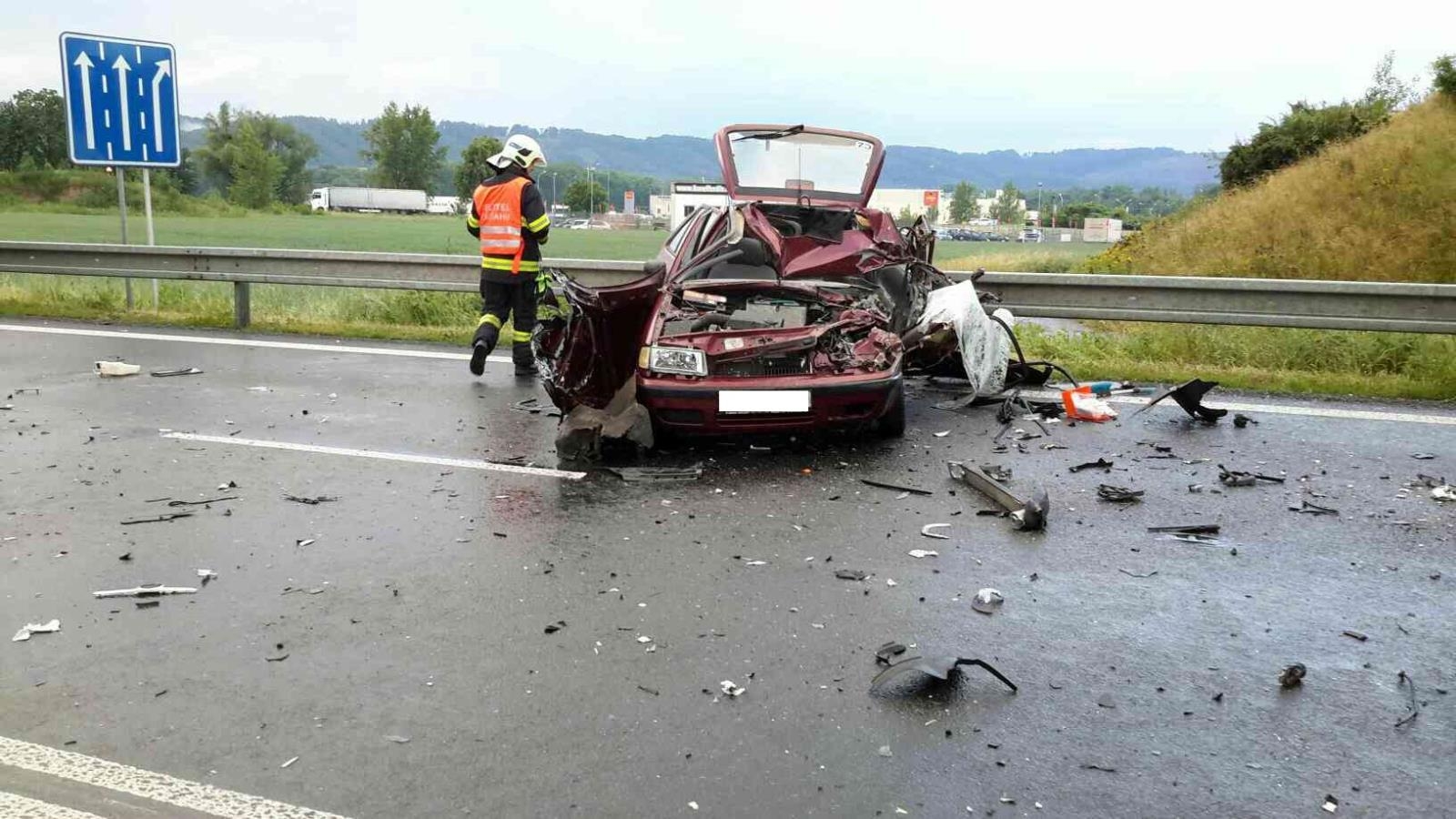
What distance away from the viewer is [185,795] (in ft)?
9.47

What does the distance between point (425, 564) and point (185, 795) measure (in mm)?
1898

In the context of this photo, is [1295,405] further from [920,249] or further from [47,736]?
[47,736]

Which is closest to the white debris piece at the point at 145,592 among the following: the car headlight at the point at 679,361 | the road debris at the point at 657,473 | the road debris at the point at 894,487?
the road debris at the point at 657,473

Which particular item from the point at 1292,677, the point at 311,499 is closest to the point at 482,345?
the point at 311,499

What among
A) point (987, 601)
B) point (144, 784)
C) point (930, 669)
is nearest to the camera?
point (144, 784)

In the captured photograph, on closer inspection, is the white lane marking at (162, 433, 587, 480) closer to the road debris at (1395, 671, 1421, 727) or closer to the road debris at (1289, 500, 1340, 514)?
the road debris at (1289, 500, 1340, 514)

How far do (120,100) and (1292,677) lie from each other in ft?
45.3

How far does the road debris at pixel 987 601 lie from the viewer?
4199mm

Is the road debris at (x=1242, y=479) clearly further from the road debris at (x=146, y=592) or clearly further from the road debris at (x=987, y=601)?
the road debris at (x=146, y=592)

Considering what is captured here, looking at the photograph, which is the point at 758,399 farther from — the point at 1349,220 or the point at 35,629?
the point at 1349,220

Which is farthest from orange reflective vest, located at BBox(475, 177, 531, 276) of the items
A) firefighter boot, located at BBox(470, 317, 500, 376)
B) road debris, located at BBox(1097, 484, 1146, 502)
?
road debris, located at BBox(1097, 484, 1146, 502)

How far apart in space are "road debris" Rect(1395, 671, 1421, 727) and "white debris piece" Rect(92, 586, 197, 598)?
4295 mm

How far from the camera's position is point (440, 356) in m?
10.3

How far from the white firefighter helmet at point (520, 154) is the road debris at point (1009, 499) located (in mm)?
4831
